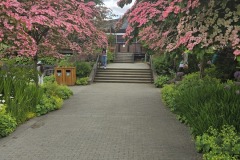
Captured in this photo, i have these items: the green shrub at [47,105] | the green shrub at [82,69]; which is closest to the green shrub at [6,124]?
the green shrub at [47,105]

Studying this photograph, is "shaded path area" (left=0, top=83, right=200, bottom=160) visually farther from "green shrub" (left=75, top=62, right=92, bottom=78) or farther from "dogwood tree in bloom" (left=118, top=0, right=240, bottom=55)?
"green shrub" (left=75, top=62, right=92, bottom=78)

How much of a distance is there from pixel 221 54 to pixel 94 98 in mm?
5318

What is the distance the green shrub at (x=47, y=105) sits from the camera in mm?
8230

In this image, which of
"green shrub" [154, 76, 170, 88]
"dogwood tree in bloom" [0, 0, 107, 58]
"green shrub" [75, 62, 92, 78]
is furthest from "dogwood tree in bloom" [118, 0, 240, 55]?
"green shrub" [75, 62, 92, 78]

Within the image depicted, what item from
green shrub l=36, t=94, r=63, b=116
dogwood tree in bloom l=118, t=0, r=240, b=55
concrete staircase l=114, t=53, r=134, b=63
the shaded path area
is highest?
dogwood tree in bloom l=118, t=0, r=240, b=55

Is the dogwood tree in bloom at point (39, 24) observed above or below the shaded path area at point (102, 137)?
above

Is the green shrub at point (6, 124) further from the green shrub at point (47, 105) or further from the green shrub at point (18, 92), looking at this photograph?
the green shrub at point (47, 105)

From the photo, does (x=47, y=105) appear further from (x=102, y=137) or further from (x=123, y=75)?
(x=123, y=75)

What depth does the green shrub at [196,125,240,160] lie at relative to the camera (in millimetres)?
4424

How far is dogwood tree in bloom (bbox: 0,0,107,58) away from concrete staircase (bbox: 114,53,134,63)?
52.0 feet

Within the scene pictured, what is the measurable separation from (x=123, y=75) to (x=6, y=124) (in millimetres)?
13299

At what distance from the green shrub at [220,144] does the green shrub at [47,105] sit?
4724 mm

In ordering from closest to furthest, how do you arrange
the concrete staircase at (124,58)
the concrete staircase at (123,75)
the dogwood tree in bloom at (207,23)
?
1. the dogwood tree in bloom at (207,23)
2. the concrete staircase at (123,75)
3. the concrete staircase at (124,58)

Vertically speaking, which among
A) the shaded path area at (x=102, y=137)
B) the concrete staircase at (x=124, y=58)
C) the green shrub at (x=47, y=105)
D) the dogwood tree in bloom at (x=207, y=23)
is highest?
the dogwood tree in bloom at (x=207, y=23)
